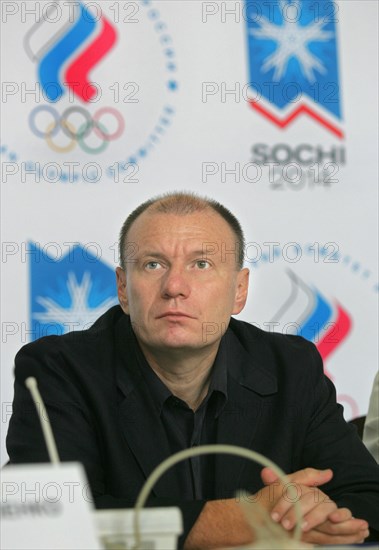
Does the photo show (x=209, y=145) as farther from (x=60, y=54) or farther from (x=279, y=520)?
(x=279, y=520)

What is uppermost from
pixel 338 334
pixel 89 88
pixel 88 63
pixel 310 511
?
pixel 88 63

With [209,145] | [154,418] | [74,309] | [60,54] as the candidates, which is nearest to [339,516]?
[154,418]

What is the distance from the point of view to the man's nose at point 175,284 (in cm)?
173

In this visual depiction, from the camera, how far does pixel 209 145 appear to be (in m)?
3.24

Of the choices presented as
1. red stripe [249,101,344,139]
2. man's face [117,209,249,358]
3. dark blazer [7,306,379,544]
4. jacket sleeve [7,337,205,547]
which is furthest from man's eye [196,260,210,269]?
red stripe [249,101,344,139]

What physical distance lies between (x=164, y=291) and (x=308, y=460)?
499 millimetres

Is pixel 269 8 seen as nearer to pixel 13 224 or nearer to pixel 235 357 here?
pixel 13 224

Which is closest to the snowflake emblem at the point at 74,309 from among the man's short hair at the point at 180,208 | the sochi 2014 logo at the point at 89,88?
the sochi 2014 logo at the point at 89,88

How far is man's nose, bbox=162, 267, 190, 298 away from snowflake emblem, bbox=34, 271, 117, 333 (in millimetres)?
1401

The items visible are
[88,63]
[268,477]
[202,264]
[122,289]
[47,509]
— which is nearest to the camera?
[47,509]

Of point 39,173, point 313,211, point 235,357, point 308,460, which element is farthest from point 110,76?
point 308,460

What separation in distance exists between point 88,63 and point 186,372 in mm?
1773

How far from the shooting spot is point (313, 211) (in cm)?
328

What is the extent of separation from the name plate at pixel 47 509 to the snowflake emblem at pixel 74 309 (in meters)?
2.22
